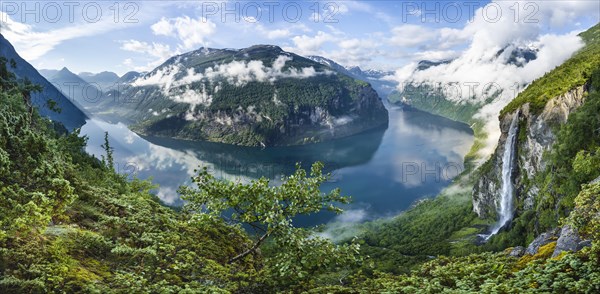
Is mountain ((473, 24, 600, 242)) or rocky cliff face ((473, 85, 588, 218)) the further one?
rocky cliff face ((473, 85, 588, 218))

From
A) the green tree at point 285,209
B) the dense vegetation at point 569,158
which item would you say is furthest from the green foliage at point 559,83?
the green tree at point 285,209

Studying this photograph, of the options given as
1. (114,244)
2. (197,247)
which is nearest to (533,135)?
(197,247)

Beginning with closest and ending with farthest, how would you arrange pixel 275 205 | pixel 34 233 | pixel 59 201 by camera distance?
pixel 34 233
pixel 275 205
pixel 59 201

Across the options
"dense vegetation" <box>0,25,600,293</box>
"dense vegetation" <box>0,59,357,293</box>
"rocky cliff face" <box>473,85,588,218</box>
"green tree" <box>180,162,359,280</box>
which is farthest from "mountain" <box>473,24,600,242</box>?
"dense vegetation" <box>0,59,357,293</box>

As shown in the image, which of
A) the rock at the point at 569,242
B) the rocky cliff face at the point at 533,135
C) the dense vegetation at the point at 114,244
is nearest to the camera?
the dense vegetation at the point at 114,244

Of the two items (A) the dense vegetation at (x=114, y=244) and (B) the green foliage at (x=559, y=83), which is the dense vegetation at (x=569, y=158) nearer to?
(B) the green foliage at (x=559, y=83)

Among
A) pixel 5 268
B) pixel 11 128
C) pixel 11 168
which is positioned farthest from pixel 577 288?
pixel 11 128

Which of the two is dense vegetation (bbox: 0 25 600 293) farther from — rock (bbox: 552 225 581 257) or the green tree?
rock (bbox: 552 225 581 257)

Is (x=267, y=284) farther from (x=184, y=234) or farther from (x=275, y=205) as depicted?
(x=184, y=234)
